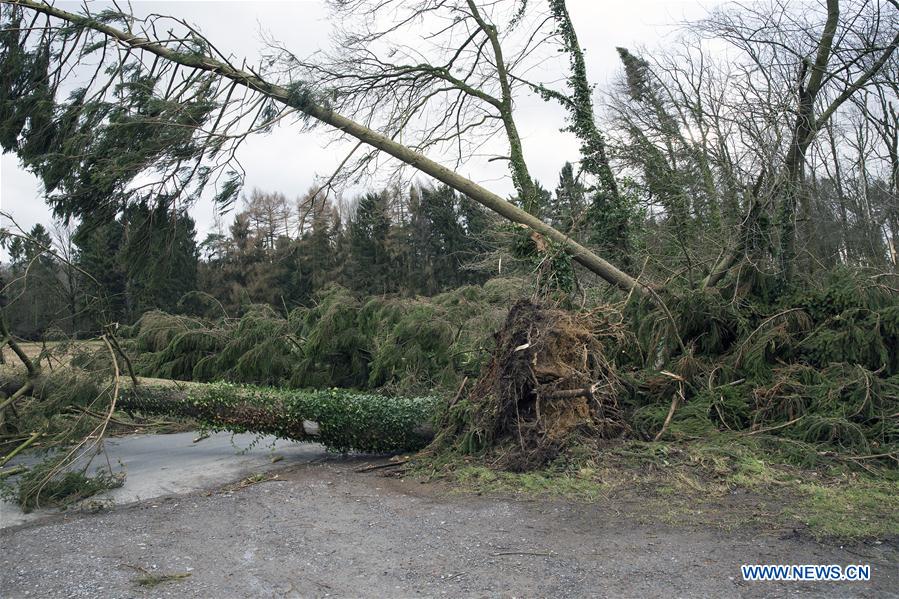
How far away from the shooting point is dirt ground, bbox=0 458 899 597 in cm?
355

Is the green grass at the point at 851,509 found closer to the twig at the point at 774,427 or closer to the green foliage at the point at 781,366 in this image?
the green foliage at the point at 781,366

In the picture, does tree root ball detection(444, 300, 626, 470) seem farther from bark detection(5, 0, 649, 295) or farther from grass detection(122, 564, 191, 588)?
grass detection(122, 564, 191, 588)

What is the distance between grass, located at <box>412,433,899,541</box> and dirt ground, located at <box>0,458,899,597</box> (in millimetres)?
209

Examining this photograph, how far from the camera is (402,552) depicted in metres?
4.18

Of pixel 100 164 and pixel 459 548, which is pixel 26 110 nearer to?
pixel 100 164

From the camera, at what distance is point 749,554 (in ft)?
12.5

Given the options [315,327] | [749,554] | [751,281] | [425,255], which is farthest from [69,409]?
[425,255]

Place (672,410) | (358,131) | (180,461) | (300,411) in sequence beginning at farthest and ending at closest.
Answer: (358,131) < (180,461) < (300,411) < (672,410)

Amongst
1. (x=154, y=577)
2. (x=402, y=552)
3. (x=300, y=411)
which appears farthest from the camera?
(x=300, y=411)

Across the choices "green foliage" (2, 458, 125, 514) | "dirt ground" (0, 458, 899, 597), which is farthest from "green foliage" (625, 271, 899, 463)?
"green foliage" (2, 458, 125, 514)

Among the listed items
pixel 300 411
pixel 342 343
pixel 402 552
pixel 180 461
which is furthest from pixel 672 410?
pixel 180 461

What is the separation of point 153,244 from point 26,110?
2.10 meters

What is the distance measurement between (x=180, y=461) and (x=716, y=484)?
5.45 m

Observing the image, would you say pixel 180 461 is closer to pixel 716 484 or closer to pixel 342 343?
pixel 342 343
